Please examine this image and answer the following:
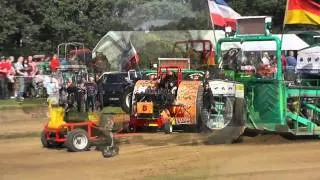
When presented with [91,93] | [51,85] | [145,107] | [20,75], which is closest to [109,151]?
[145,107]

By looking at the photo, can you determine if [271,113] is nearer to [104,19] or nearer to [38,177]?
[38,177]

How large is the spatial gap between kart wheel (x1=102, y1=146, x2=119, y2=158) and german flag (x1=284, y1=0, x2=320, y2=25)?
5.88 m

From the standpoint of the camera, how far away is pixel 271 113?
49.8 feet

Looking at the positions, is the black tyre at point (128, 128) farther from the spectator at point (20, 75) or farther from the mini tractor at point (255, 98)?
the spectator at point (20, 75)

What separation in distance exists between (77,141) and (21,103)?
9.27m

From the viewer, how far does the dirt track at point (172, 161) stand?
11.1m

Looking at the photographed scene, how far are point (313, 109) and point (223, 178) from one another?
5714 mm

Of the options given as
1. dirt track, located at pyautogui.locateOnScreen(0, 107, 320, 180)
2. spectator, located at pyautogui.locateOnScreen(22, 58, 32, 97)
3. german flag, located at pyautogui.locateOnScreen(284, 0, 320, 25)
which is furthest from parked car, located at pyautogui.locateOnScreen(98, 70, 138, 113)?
dirt track, located at pyautogui.locateOnScreen(0, 107, 320, 180)

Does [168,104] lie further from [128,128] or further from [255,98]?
[255,98]

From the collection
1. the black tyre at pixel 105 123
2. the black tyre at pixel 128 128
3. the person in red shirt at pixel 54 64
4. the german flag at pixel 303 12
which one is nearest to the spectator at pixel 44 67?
the person in red shirt at pixel 54 64

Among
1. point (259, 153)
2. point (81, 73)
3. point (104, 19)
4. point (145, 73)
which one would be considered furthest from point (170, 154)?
point (104, 19)

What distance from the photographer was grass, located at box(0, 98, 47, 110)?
71.0 feet

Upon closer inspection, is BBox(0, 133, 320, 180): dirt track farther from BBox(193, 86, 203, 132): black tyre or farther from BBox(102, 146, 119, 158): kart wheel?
BBox(193, 86, 203, 132): black tyre

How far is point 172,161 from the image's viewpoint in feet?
40.5
